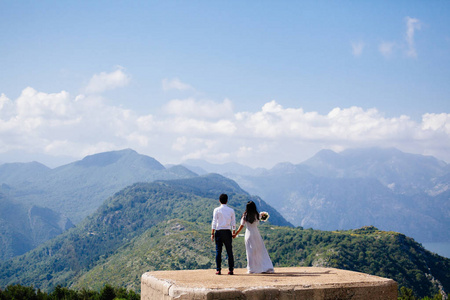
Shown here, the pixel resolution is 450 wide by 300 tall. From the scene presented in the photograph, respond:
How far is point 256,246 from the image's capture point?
14688 mm

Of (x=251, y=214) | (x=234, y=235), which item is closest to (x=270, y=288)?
(x=234, y=235)

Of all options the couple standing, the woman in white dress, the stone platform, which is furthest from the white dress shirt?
the stone platform

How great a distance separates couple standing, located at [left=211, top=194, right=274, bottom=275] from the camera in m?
13.8

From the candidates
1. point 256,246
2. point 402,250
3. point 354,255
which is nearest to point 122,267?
point 354,255

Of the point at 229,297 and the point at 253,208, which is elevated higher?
the point at 253,208

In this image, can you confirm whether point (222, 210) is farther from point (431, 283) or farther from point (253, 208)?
point (431, 283)

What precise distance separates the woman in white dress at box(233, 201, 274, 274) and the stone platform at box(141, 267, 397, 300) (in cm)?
161

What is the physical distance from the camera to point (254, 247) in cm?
1468

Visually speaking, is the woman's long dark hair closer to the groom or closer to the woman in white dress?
the woman in white dress

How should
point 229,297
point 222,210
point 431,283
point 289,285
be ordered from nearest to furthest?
point 229,297
point 289,285
point 222,210
point 431,283

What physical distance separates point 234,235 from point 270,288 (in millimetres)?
3640

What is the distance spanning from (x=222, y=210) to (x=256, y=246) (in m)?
2.07

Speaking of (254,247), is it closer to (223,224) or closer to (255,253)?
(255,253)

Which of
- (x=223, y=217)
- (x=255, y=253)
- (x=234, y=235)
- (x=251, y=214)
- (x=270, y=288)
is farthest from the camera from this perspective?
(x=255, y=253)
